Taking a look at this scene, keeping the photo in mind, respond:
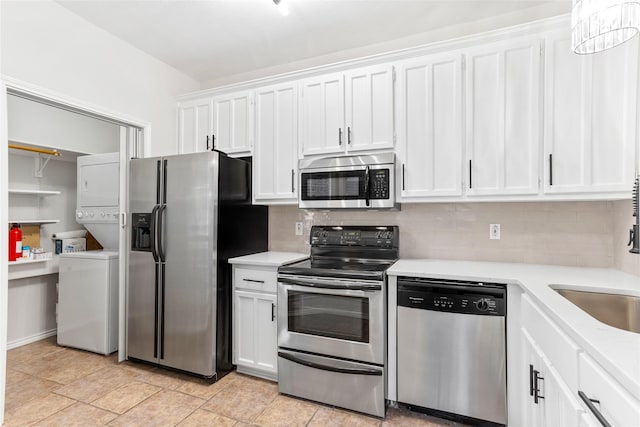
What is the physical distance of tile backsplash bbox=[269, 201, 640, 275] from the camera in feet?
7.22

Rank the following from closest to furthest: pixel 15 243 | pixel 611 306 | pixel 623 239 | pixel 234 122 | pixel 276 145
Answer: pixel 611 306
pixel 623 239
pixel 276 145
pixel 234 122
pixel 15 243

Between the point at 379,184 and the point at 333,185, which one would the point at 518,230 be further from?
the point at 333,185

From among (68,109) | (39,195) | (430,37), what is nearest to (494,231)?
(430,37)

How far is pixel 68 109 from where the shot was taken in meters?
2.48

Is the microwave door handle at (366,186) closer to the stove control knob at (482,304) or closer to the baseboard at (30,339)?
the stove control knob at (482,304)

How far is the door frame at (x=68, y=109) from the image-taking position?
2.03 metres

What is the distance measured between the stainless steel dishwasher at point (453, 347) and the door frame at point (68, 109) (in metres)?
2.46

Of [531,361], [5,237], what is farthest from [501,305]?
[5,237]

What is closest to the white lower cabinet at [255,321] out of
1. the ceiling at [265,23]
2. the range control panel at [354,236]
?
→ the range control panel at [354,236]

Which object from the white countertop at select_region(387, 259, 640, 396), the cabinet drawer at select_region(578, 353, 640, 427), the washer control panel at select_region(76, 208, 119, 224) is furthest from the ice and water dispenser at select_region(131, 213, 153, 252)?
the cabinet drawer at select_region(578, 353, 640, 427)

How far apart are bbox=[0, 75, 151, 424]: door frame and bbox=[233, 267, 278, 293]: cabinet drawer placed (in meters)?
1.16

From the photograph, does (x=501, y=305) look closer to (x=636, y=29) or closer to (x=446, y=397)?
(x=446, y=397)

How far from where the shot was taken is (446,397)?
6.43 feet

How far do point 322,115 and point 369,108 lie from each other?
40 cm
